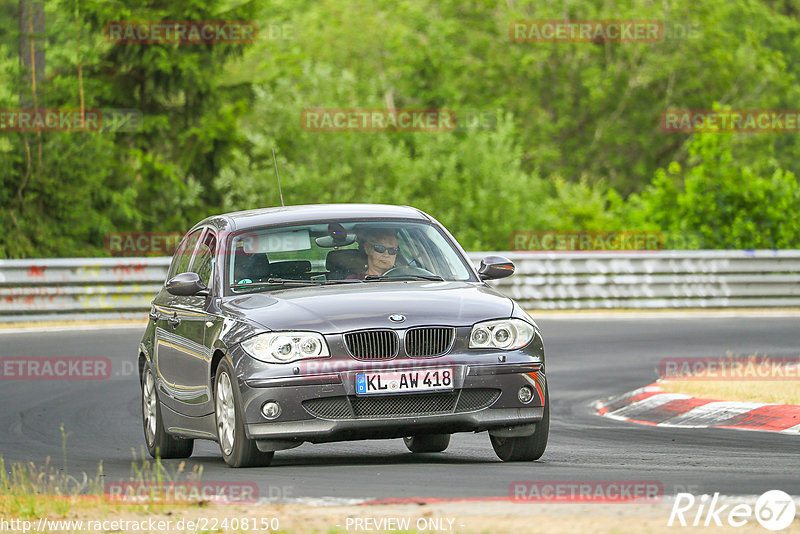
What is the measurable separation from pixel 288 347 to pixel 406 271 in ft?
4.68

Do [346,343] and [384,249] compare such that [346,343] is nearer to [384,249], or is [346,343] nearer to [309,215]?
[384,249]

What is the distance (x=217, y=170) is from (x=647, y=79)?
28879 millimetres

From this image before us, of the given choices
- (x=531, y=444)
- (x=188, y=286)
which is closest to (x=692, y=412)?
(x=531, y=444)

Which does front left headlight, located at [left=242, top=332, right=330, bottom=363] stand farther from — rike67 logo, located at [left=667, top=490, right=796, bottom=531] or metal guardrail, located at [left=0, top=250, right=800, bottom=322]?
metal guardrail, located at [left=0, top=250, right=800, bottom=322]

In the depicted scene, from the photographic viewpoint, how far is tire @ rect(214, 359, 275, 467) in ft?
28.3

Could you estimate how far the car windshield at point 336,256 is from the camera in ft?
31.3

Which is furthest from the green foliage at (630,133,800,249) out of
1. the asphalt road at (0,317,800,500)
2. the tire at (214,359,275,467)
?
the tire at (214,359,275,467)

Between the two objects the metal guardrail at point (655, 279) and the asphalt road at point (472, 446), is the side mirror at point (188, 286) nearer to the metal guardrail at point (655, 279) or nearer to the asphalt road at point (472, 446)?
the asphalt road at point (472, 446)

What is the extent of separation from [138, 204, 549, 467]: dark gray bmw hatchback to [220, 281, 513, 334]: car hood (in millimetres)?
10

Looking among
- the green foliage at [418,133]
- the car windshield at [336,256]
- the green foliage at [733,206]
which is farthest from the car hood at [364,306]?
the green foliage at [733,206]

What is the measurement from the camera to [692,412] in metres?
12.2

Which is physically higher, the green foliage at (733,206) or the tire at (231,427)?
the tire at (231,427)

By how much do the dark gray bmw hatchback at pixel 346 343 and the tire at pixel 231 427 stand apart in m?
0.01

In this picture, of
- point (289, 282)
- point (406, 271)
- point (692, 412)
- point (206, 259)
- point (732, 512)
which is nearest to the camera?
point (732, 512)
